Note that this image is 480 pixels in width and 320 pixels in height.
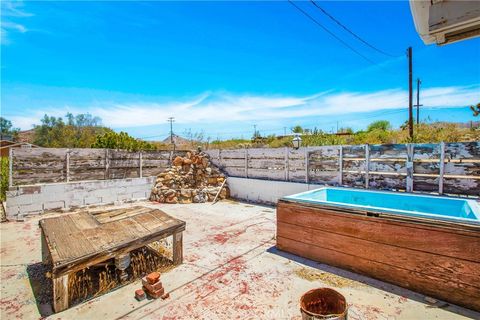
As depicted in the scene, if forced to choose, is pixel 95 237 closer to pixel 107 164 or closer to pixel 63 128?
pixel 107 164

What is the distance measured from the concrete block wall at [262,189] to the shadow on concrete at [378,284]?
2934mm

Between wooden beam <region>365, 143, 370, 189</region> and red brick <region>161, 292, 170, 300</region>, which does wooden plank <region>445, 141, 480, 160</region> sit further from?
red brick <region>161, 292, 170, 300</region>

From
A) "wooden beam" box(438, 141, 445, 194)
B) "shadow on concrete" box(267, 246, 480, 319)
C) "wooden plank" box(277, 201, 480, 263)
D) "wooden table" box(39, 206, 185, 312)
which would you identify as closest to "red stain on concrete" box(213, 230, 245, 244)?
"shadow on concrete" box(267, 246, 480, 319)

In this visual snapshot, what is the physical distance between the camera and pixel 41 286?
281cm

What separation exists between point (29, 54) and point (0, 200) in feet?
16.3

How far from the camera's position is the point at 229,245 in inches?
158

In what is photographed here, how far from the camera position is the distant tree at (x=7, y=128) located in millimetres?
36562

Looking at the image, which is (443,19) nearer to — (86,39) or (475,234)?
(475,234)

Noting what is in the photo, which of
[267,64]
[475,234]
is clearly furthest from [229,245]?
[267,64]

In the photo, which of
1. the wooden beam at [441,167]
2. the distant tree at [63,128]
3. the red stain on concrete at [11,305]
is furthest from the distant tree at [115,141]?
the distant tree at [63,128]

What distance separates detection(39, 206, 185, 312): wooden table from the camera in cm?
226

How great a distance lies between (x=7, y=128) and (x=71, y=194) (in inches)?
1824

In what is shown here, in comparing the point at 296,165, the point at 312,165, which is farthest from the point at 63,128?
the point at 312,165

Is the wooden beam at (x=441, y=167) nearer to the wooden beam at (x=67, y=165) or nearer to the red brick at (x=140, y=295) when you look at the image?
the red brick at (x=140, y=295)
